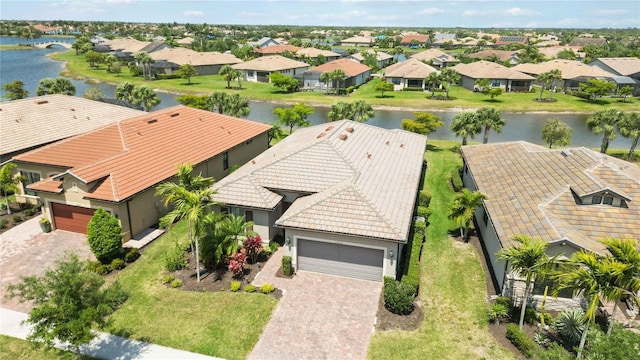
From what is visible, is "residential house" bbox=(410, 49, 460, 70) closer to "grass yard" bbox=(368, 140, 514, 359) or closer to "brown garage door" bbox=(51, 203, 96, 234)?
"grass yard" bbox=(368, 140, 514, 359)

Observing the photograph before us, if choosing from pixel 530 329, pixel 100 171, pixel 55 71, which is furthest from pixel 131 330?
pixel 55 71

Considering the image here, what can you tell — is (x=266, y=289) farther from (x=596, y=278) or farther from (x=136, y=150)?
(x=136, y=150)

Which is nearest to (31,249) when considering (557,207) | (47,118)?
(47,118)

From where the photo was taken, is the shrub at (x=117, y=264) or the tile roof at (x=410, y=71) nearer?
the shrub at (x=117, y=264)

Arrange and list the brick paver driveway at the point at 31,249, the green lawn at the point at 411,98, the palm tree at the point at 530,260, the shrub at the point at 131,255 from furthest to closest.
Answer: the green lawn at the point at 411,98 < the shrub at the point at 131,255 < the brick paver driveway at the point at 31,249 < the palm tree at the point at 530,260

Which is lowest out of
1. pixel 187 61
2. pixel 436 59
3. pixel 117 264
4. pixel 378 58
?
pixel 117 264

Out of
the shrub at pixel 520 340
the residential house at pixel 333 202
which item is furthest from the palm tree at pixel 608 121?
the shrub at pixel 520 340

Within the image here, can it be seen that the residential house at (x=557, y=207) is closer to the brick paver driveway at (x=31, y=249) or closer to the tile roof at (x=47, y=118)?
the brick paver driveway at (x=31, y=249)
